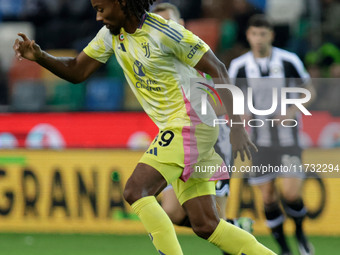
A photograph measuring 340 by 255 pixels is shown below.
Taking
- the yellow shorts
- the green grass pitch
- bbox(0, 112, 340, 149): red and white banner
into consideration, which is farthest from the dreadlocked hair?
bbox(0, 112, 340, 149): red and white banner

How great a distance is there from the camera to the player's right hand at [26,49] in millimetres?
4680

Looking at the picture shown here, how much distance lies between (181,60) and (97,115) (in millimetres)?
3946

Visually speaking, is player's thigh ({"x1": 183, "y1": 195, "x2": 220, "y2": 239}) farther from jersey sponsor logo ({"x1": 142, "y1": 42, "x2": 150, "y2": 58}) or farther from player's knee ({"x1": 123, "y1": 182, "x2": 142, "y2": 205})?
jersey sponsor logo ({"x1": 142, "y1": 42, "x2": 150, "y2": 58})

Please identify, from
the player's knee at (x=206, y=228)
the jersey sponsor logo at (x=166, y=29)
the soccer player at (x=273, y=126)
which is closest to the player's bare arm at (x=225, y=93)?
the jersey sponsor logo at (x=166, y=29)

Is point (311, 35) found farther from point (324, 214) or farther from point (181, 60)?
point (181, 60)

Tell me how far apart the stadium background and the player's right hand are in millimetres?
2566

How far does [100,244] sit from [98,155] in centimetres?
114

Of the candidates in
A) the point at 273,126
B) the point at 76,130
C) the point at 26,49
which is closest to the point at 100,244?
the point at 76,130

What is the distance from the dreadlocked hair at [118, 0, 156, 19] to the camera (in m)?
4.57

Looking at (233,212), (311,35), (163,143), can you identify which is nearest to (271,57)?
(233,212)

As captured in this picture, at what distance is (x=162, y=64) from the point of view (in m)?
4.57

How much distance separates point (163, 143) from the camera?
15.0 ft

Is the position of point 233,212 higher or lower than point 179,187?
lower

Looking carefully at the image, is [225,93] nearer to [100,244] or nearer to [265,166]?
[265,166]
